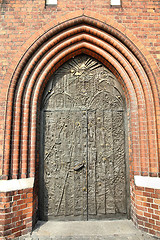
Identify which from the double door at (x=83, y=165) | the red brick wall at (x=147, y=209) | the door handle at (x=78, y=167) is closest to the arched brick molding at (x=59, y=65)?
the red brick wall at (x=147, y=209)

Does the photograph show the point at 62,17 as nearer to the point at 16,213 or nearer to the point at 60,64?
the point at 60,64

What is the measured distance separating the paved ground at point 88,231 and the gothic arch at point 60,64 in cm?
99

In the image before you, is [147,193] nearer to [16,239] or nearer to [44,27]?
[16,239]

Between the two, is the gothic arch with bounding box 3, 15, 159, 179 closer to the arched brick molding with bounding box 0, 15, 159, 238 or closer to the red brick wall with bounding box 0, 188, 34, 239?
the arched brick molding with bounding box 0, 15, 159, 238

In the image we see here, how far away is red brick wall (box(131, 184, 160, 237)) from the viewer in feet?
8.82

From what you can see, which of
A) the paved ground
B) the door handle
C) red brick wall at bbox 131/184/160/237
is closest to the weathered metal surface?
the door handle

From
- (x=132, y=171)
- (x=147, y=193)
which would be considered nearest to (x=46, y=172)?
(x=132, y=171)

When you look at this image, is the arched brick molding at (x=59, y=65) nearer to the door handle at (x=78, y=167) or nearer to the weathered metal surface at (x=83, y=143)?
the weathered metal surface at (x=83, y=143)

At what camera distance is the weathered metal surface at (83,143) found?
10.5ft

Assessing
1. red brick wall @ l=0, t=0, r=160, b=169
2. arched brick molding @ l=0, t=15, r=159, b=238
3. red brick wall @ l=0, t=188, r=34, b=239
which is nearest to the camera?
red brick wall @ l=0, t=188, r=34, b=239

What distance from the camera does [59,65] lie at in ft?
11.4

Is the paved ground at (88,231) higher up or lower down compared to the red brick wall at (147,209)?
lower down

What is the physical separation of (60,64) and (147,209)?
131 inches

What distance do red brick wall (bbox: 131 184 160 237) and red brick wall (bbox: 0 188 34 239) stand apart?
193 centimetres
